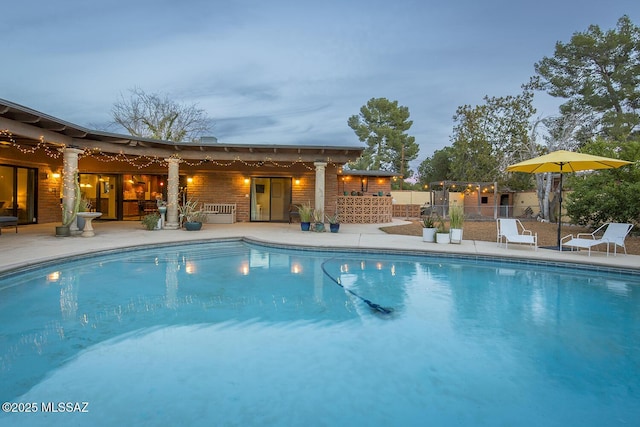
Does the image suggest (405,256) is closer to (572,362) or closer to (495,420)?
(572,362)

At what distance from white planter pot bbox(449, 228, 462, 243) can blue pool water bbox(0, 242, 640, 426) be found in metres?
2.69

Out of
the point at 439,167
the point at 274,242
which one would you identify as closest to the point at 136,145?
the point at 274,242

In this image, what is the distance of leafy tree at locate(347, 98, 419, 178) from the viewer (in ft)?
100

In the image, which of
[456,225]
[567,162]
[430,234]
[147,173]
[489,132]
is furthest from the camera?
[489,132]

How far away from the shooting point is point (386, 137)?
31.0 m

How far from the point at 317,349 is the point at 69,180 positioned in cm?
934

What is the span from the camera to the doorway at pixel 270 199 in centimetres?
1555

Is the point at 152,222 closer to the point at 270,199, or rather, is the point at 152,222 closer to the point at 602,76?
the point at 270,199

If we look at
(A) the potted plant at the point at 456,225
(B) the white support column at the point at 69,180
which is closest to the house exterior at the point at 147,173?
(B) the white support column at the point at 69,180

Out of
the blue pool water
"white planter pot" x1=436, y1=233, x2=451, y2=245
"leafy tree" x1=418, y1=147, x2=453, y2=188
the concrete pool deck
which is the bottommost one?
the blue pool water

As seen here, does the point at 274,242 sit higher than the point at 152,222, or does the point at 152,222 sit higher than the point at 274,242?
the point at 152,222

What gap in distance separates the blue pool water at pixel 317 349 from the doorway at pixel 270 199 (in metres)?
9.12

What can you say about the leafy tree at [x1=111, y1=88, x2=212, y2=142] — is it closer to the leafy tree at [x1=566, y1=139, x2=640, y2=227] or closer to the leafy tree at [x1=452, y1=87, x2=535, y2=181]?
the leafy tree at [x1=452, y1=87, x2=535, y2=181]

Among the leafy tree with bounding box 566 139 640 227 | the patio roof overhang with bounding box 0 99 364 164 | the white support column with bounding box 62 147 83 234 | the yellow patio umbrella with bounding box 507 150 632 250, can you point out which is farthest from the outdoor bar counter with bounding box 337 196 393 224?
the white support column with bounding box 62 147 83 234
